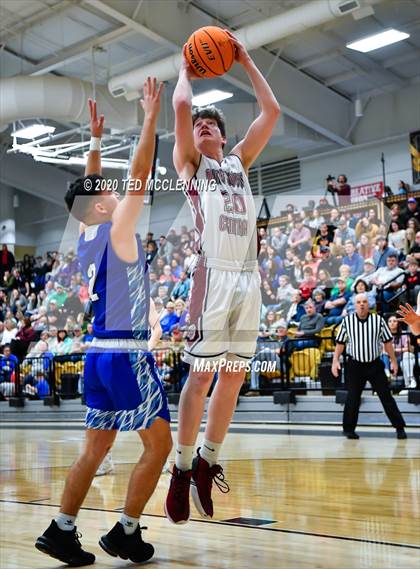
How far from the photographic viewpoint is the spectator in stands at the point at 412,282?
12109 millimetres

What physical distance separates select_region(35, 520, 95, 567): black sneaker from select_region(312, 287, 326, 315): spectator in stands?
913 cm

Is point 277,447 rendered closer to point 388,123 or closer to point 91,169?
point 91,169

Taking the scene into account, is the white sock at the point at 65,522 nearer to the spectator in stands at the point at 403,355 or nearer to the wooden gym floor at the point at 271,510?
the wooden gym floor at the point at 271,510

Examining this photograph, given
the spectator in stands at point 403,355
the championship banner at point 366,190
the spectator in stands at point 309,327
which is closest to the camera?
the spectator in stands at point 403,355

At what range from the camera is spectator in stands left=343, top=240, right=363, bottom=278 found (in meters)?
13.3

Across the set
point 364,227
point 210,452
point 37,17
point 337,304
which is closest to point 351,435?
point 337,304

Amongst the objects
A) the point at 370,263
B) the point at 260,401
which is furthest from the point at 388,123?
the point at 260,401

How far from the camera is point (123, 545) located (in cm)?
414

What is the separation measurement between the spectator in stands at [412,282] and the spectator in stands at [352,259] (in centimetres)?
105

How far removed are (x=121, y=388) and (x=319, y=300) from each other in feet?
30.6

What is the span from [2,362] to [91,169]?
1378 cm

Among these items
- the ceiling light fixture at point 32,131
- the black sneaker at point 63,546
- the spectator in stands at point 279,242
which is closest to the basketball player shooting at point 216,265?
the black sneaker at point 63,546

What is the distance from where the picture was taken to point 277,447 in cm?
972

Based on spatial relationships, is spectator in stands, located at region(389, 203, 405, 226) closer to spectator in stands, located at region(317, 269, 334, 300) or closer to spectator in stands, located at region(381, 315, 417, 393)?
spectator in stands, located at region(317, 269, 334, 300)
